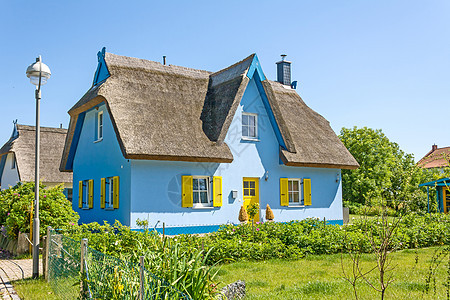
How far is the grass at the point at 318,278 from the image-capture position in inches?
252

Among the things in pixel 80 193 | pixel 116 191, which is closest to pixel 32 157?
pixel 80 193

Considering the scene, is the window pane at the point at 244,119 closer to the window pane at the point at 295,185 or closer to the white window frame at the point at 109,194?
the window pane at the point at 295,185

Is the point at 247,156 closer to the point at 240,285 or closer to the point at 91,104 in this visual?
the point at 91,104

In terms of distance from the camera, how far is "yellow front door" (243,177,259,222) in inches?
646

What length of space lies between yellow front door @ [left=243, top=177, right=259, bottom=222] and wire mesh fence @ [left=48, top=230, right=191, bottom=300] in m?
10.1

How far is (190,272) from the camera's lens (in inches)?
173

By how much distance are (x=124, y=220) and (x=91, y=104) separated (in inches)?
190

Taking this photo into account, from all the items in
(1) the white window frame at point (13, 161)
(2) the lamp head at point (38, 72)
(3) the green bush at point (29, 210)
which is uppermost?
(2) the lamp head at point (38, 72)

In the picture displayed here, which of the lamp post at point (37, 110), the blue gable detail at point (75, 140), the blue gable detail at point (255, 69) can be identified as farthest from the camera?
the blue gable detail at point (75, 140)

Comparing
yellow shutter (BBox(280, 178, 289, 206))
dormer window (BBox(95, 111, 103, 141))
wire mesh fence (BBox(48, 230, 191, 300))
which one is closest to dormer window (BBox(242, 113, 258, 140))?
yellow shutter (BBox(280, 178, 289, 206))

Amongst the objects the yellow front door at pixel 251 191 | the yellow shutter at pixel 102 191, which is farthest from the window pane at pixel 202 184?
the yellow shutter at pixel 102 191

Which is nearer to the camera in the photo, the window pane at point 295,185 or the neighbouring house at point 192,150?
the neighbouring house at point 192,150

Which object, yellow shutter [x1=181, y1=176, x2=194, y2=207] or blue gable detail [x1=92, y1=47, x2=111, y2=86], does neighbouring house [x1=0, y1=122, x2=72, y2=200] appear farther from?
yellow shutter [x1=181, y1=176, x2=194, y2=207]

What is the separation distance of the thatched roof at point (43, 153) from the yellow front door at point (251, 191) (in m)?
13.8
